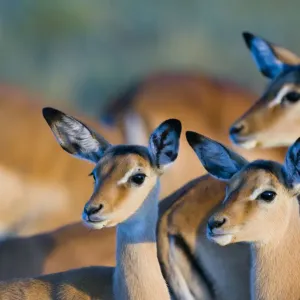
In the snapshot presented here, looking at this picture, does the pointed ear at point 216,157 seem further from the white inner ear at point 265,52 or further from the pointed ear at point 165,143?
the white inner ear at point 265,52

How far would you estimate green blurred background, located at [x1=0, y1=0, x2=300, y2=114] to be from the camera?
2.83 metres

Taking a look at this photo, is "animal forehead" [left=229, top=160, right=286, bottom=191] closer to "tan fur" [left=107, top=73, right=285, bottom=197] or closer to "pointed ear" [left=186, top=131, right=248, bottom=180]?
"pointed ear" [left=186, top=131, right=248, bottom=180]

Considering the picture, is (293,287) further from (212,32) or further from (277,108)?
(212,32)

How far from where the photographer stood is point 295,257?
145cm

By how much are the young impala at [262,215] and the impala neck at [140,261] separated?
119mm

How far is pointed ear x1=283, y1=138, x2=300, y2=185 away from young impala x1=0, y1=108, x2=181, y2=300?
18 centimetres

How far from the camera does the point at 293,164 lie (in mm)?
1393

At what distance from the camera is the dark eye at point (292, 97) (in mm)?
1747

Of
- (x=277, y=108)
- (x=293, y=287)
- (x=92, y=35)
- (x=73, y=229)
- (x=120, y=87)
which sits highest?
(x=92, y=35)

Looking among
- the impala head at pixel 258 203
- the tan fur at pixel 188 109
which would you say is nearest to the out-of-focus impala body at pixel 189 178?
the tan fur at pixel 188 109

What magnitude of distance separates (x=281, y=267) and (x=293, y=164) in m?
0.17

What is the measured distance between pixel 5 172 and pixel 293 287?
3.19ft

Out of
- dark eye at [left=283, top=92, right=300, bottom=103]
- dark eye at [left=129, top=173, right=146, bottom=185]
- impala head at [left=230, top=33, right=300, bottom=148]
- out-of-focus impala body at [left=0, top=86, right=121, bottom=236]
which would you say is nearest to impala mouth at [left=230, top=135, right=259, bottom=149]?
impala head at [left=230, top=33, right=300, bottom=148]

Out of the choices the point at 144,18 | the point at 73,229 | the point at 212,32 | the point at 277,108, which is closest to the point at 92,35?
the point at 144,18
